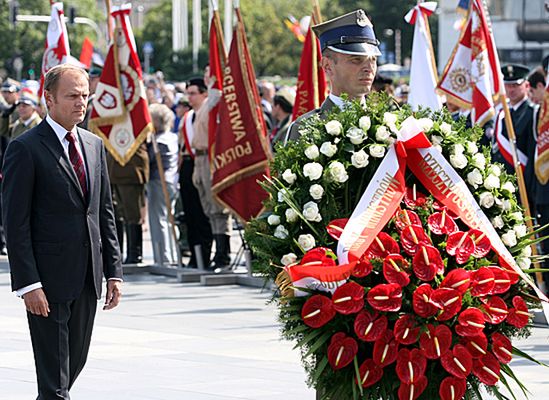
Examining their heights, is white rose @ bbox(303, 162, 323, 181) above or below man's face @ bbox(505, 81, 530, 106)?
above

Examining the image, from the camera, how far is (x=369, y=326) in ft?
17.5

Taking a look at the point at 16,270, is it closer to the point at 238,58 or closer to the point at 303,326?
the point at 303,326

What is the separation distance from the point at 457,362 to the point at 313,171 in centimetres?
95

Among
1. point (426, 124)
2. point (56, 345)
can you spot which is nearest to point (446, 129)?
point (426, 124)

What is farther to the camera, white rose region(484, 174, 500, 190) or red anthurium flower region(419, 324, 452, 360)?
white rose region(484, 174, 500, 190)

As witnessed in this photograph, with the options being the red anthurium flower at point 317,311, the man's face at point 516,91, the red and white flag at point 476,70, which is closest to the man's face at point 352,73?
the red anthurium flower at point 317,311

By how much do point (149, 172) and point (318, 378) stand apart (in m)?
11.0

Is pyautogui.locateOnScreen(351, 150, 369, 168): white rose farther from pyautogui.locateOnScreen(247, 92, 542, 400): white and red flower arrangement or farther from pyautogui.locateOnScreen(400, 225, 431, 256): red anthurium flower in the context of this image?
pyautogui.locateOnScreen(400, 225, 431, 256): red anthurium flower

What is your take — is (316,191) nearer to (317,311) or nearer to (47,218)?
(317,311)

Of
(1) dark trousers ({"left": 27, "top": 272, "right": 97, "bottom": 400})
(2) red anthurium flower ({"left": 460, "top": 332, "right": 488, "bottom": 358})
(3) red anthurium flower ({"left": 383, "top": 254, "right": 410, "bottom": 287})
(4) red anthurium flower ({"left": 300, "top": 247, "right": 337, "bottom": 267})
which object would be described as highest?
(4) red anthurium flower ({"left": 300, "top": 247, "right": 337, "bottom": 267})

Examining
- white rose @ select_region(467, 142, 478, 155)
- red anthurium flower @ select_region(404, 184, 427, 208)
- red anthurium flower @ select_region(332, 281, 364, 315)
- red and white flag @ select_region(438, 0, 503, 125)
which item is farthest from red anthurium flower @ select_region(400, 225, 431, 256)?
red and white flag @ select_region(438, 0, 503, 125)

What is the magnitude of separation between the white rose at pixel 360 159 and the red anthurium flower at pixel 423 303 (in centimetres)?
56

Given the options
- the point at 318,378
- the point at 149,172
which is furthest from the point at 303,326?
the point at 149,172

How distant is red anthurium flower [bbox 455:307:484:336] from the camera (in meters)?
5.33
